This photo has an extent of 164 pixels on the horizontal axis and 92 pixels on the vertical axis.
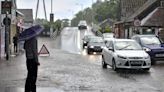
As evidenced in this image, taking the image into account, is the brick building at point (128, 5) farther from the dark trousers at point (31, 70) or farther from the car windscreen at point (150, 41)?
the dark trousers at point (31, 70)

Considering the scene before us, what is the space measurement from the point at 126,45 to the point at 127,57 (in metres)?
1.97

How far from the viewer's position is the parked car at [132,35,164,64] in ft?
88.3

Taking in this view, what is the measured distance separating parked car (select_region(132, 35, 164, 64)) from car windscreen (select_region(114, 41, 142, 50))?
323cm

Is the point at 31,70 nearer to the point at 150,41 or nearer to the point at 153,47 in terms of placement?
the point at 153,47

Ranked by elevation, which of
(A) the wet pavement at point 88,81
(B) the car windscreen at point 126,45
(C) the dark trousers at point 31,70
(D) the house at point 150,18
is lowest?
(A) the wet pavement at point 88,81

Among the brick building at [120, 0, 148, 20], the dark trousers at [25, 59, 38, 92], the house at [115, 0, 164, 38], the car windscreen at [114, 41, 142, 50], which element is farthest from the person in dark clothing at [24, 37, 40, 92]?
the brick building at [120, 0, 148, 20]

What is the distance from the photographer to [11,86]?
15969mm

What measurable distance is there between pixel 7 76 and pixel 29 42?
6534 mm

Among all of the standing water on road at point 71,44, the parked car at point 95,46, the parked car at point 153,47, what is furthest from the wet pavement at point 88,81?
the standing water on road at point 71,44

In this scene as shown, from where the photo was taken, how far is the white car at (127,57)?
71.2 feet

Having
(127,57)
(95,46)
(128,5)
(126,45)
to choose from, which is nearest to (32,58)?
(127,57)

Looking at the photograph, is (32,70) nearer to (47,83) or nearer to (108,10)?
(47,83)

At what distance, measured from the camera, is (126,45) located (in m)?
23.6

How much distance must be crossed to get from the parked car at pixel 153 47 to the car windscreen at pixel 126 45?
3228mm
